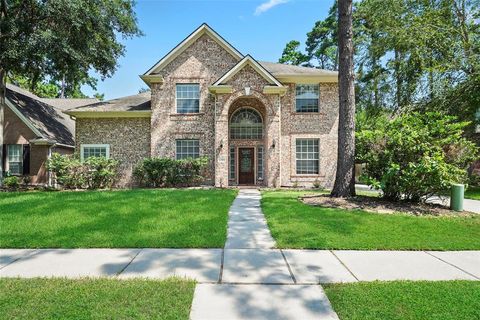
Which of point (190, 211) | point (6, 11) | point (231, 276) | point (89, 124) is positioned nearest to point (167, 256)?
point (231, 276)

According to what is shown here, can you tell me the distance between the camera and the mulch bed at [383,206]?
28.2ft

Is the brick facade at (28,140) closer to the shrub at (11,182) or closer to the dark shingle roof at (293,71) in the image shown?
the shrub at (11,182)

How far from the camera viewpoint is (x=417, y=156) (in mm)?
9141

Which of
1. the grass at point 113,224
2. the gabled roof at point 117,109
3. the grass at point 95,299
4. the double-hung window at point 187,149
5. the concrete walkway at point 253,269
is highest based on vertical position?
the gabled roof at point 117,109

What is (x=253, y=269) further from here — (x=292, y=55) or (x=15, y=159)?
(x=292, y=55)

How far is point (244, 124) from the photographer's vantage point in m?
18.5

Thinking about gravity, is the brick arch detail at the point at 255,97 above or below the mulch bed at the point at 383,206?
above

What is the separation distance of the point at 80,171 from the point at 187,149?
5.94 meters

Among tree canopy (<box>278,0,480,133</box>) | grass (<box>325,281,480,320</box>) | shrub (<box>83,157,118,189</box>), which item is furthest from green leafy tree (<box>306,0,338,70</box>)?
grass (<box>325,281,480,320</box>)

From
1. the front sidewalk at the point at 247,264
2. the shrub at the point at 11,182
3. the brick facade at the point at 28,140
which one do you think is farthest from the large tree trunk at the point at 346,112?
the shrub at the point at 11,182

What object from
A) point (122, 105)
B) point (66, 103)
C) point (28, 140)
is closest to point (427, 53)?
point (122, 105)

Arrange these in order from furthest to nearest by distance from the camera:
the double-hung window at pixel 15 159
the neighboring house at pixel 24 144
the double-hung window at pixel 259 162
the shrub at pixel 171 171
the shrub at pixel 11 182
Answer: the double-hung window at pixel 15 159 → the neighboring house at pixel 24 144 → the double-hung window at pixel 259 162 → the shrub at pixel 11 182 → the shrub at pixel 171 171

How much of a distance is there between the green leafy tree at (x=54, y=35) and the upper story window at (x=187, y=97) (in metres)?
5.81

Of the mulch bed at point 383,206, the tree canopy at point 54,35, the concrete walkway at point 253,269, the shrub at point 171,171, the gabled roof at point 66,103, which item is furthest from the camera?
the gabled roof at point 66,103
